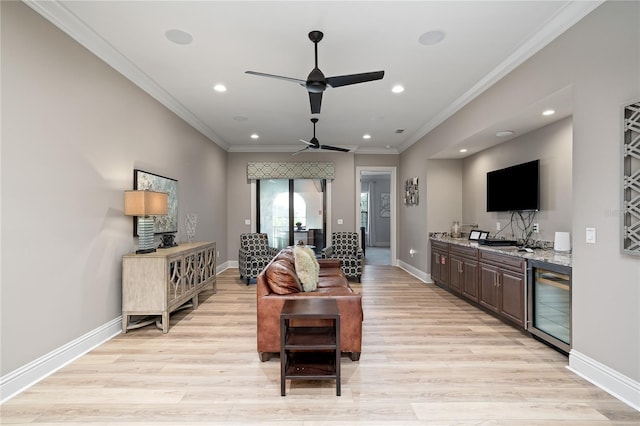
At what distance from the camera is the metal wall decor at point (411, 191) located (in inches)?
241

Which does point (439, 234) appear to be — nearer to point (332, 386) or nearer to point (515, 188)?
point (515, 188)

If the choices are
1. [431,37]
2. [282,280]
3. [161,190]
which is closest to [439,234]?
[431,37]

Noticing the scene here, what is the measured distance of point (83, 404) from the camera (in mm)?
1994

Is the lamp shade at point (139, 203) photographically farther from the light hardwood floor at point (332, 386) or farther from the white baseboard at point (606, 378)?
the white baseboard at point (606, 378)

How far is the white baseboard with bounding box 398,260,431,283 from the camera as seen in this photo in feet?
18.3

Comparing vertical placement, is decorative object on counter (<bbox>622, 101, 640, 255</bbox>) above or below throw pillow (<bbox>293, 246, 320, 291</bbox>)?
above

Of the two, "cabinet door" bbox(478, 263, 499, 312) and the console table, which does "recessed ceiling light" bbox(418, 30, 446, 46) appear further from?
the console table

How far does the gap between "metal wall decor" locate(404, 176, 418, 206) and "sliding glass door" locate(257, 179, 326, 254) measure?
1.91 metres

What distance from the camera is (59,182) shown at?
244 centimetres

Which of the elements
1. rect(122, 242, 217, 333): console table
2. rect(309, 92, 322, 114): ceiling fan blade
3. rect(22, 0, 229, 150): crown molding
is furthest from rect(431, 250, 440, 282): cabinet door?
rect(22, 0, 229, 150): crown molding

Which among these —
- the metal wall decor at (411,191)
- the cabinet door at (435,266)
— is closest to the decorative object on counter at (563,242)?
the cabinet door at (435,266)

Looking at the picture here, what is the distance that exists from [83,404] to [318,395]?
159 centimetres

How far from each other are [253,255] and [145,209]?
272 cm

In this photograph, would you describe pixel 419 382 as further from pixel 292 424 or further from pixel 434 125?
pixel 434 125
